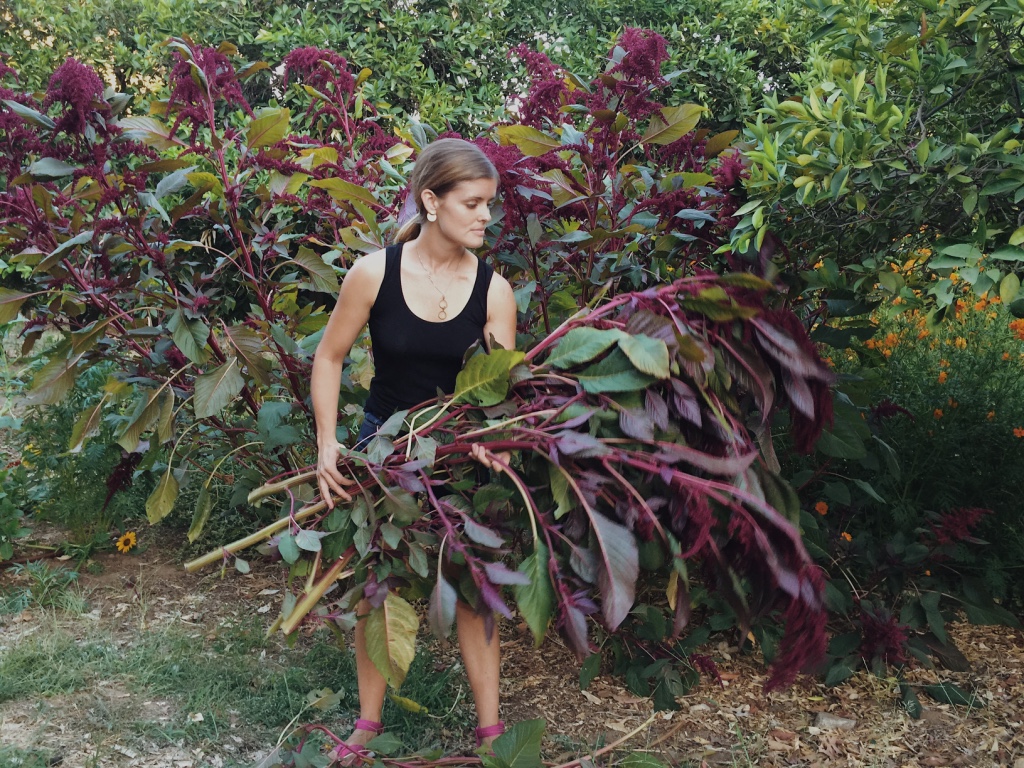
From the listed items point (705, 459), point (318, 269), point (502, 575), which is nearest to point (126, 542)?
point (318, 269)

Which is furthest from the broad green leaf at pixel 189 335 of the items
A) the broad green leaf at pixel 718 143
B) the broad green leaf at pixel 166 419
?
the broad green leaf at pixel 718 143

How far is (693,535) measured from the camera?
1.93 metres

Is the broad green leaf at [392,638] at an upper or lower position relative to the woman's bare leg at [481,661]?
upper

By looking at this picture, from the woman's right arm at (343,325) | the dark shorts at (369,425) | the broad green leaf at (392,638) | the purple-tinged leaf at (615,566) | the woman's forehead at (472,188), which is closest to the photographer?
the purple-tinged leaf at (615,566)

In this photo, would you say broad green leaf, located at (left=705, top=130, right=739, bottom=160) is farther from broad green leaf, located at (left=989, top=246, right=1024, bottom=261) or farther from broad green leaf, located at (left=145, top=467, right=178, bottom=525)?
broad green leaf, located at (left=145, top=467, right=178, bottom=525)

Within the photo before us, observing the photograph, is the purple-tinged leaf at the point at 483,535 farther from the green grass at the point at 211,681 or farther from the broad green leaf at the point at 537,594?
the green grass at the point at 211,681

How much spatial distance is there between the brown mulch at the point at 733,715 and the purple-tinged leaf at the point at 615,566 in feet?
2.58

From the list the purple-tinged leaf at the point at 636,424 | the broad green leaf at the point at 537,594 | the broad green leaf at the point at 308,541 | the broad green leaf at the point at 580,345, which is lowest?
the broad green leaf at the point at 537,594

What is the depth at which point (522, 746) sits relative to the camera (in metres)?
2.19

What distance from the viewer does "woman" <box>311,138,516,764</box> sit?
7.82ft

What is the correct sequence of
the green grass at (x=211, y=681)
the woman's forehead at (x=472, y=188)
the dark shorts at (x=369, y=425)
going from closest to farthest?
1. the woman's forehead at (x=472, y=188)
2. the dark shorts at (x=369, y=425)
3. the green grass at (x=211, y=681)

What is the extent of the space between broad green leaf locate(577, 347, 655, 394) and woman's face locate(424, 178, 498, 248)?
53cm

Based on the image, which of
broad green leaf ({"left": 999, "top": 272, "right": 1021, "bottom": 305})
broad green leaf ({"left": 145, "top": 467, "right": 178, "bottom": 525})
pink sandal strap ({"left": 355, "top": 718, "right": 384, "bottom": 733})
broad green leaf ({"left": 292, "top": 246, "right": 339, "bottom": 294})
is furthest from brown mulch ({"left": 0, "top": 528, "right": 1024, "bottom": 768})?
broad green leaf ({"left": 999, "top": 272, "right": 1021, "bottom": 305})

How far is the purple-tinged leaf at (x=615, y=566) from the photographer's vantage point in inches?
72.2
